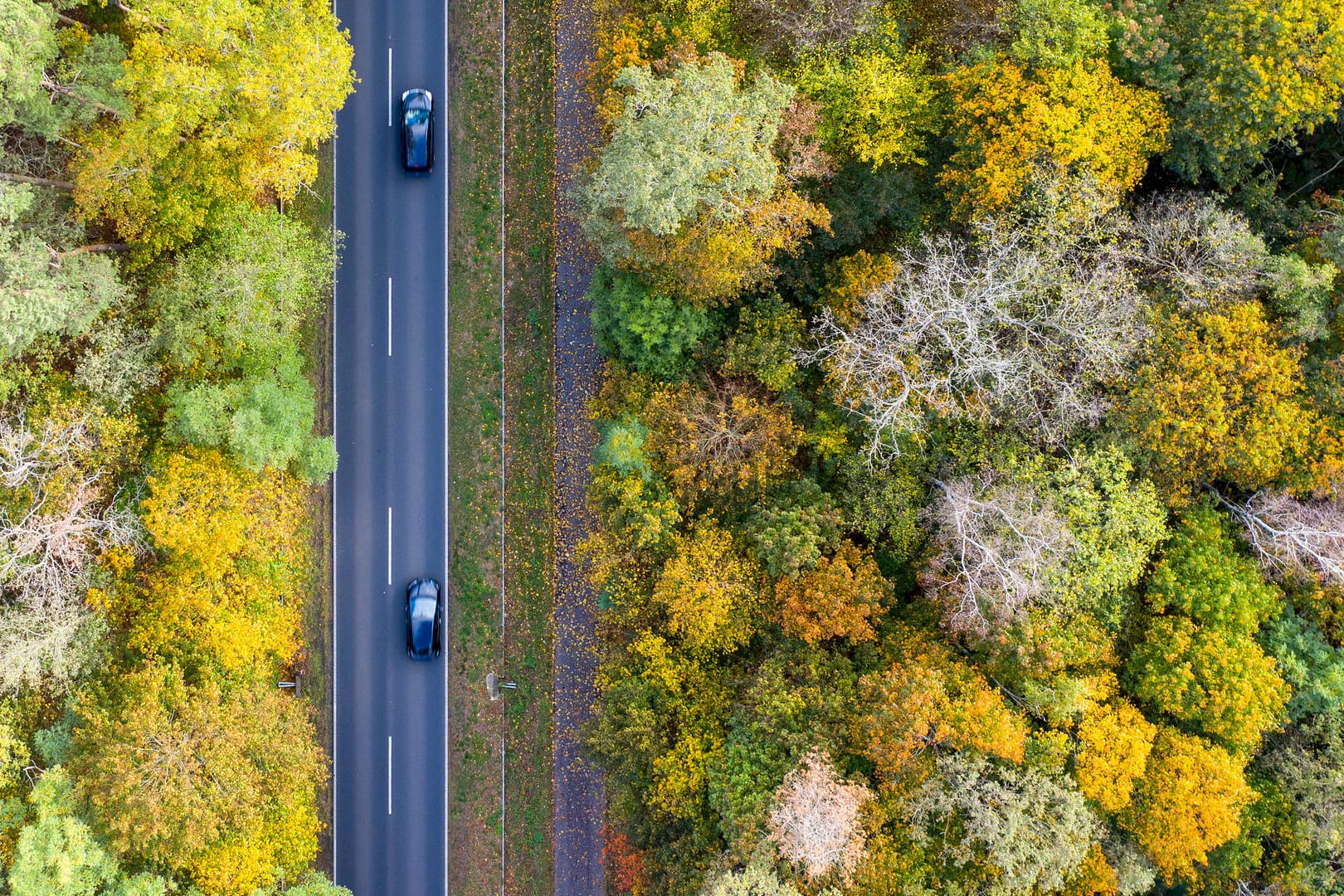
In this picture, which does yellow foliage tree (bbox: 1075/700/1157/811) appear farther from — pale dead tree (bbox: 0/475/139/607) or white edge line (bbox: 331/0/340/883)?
pale dead tree (bbox: 0/475/139/607)

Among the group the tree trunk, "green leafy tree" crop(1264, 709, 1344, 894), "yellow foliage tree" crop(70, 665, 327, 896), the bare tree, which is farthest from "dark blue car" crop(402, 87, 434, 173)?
"green leafy tree" crop(1264, 709, 1344, 894)

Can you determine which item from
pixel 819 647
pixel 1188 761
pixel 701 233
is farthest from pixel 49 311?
pixel 1188 761

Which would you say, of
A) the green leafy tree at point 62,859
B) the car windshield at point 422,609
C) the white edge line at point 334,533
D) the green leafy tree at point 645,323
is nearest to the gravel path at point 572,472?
the green leafy tree at point 645,323

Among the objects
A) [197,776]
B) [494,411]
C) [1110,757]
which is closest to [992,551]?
[1110,757]

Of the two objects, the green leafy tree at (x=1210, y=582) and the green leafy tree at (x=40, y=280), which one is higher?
the green leafy tree at (x=40, y=280)

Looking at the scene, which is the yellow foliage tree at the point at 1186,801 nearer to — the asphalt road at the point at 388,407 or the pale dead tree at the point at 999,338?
the pale dead tree at the point at 999,338

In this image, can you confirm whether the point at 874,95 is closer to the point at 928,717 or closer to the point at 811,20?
the point at 811,20
